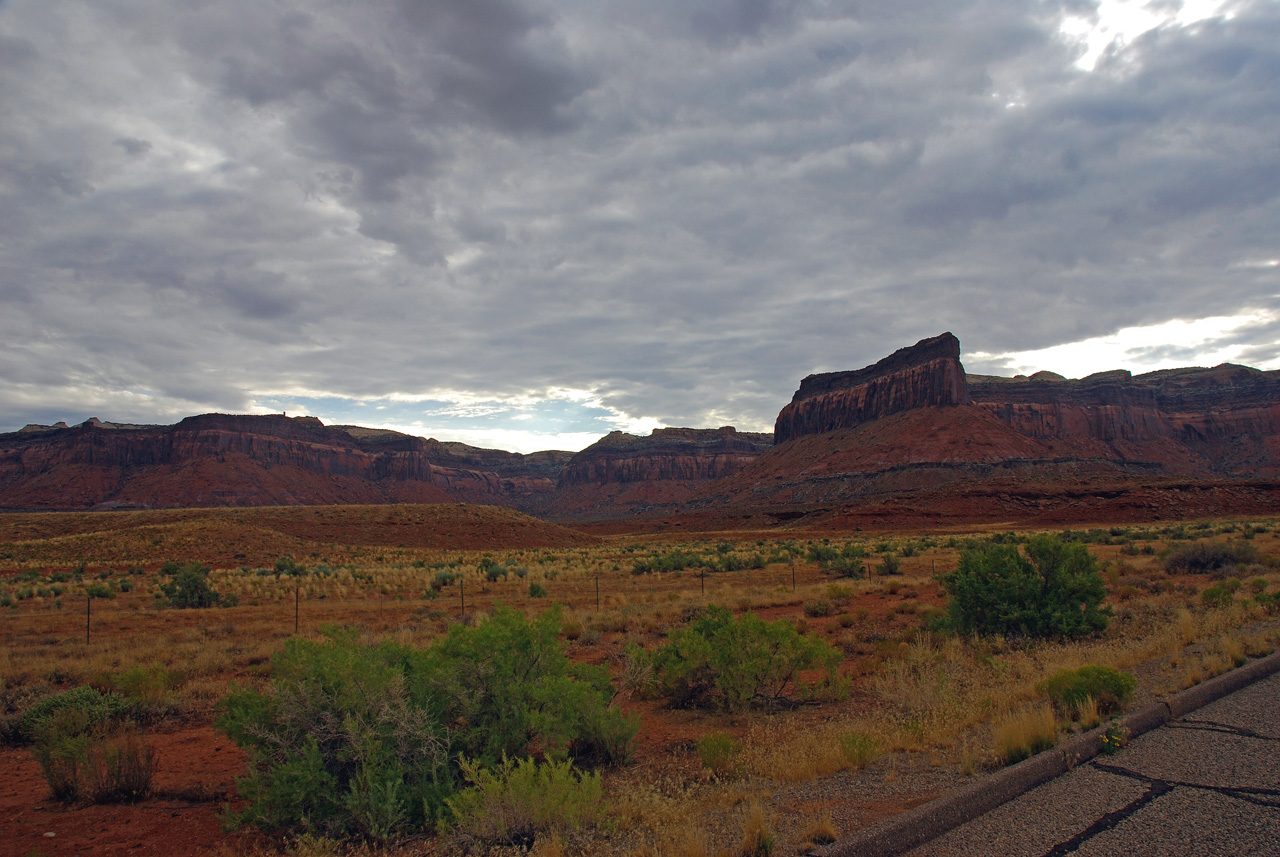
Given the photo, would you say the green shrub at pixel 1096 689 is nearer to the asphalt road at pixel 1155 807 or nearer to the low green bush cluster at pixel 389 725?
the asphalt road at pixel 1155 807

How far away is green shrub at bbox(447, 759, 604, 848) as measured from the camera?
5000mm

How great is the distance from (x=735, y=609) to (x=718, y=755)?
13297 millimetres

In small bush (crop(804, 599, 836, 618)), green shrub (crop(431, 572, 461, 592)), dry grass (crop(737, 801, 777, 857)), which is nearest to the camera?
dry grass (crop(737, 801, 777, 857))

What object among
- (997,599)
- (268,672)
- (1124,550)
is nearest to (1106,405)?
(1124,550)

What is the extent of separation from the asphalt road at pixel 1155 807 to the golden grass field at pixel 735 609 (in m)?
0.61

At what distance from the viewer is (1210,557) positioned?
868 inches

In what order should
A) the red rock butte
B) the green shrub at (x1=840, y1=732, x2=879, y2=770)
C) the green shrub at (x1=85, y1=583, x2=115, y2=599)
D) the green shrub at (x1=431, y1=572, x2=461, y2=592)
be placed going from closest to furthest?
the green shrub at (x1=840, y1=732, x2=879, y2=770), the green shrub at (x1=85, y1=583, x2=115, y2=599), the green shrub at (x1=431, y1=572, x2=461, y2=592), the red rock butte

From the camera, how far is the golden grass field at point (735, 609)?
556 centimetres

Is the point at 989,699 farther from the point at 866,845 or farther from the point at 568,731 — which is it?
the point at 568,731

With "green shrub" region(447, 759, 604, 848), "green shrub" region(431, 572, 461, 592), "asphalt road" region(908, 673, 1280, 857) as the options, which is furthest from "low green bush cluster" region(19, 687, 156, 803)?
"green shrub" region(431, 572, 461, 592)

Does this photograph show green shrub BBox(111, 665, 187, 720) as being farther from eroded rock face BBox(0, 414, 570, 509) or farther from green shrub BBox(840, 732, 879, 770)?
eroded rock face BBox(0, 414, 570, 509)

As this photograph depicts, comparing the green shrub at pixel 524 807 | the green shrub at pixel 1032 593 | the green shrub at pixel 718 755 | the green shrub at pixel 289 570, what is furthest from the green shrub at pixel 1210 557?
the green shrub at pixel 289 570

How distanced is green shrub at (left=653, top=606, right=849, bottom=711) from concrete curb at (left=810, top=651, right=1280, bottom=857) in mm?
3398

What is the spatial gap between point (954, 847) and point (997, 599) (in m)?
9.62
